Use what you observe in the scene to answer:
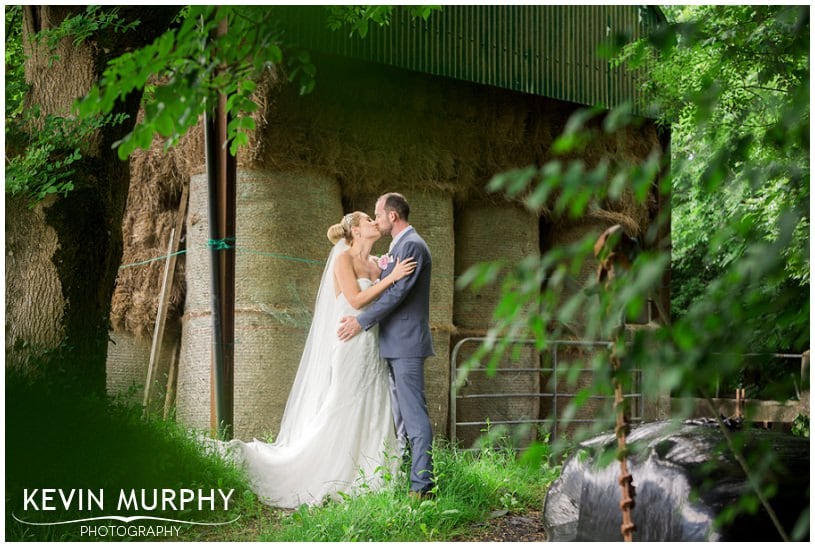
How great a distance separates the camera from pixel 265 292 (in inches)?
197

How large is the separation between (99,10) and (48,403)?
6.00 feet

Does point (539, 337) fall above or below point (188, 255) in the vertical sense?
below

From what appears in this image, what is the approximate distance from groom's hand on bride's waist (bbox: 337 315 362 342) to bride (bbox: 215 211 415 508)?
0.03m

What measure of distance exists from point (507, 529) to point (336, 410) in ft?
3.21

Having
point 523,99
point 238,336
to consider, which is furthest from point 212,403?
point 523,99

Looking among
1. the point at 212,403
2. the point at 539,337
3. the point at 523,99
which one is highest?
the point at 523,99

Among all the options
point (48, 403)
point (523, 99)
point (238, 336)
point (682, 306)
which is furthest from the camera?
point (682, 306)

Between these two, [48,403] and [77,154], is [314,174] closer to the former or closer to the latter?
[77,154]

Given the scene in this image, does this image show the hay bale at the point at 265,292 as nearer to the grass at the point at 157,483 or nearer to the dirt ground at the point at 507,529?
the grass at the point at 157,483

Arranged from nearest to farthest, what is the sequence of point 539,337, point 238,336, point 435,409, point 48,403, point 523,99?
point 539,337 < point 48,403 < point 238,336 < point 435,409 < point 523,99

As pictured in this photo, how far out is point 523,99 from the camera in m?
6.04

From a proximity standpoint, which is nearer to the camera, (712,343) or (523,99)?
(712,343)

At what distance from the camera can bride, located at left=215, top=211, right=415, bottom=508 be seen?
4367 millimetres

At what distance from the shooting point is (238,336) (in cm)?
495
